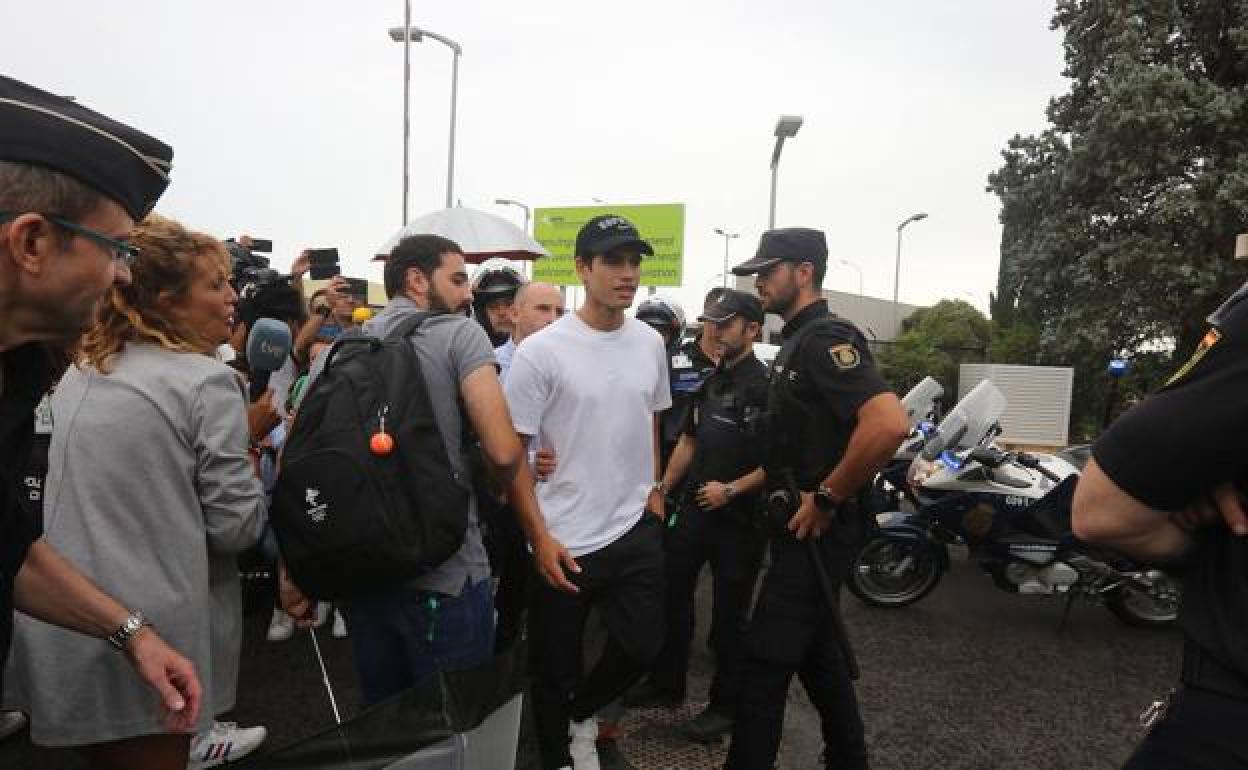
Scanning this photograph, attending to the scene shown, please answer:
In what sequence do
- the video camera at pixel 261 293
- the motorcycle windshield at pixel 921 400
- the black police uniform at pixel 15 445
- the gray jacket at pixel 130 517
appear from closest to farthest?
the black police uniform at pixel 15 445
the gray jacket at pixel 130 517
the video camera at pixel 261 293
the motorcycle windshield at pixel 921 400

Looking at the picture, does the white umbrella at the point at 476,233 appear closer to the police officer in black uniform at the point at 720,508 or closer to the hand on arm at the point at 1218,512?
the police officer in black uniform at the point at 720,508

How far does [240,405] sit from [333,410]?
21cm

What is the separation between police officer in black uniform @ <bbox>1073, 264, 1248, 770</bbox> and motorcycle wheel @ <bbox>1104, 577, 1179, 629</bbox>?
418cm

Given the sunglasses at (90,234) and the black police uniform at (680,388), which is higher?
the sunglasses at (90,234)

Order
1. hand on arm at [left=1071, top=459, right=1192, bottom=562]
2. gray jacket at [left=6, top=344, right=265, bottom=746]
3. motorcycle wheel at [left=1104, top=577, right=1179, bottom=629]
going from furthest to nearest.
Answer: motorcycle wheel at [left=1104, top=577, right=1179, bottom=629], gray jacket at [left=6, top=344, right=265, bottom=746], hand on arm at [left=1071, top=459, right=1192, bottom=562]

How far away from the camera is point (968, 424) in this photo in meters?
5.34

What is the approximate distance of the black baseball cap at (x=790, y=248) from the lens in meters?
2.88

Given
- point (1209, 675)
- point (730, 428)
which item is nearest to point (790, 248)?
point (730, 428)

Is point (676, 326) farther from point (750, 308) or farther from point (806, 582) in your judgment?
point (806, 582)

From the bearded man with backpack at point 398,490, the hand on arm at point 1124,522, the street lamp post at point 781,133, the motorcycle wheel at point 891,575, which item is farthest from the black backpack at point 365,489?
the street lamp post at point 781,133

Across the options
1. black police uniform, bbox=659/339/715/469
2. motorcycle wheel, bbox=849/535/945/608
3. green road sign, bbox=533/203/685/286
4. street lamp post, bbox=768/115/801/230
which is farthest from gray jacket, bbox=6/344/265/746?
green road sign, bbox=533/203/685/286

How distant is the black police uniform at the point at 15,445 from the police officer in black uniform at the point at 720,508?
2535 millimetres

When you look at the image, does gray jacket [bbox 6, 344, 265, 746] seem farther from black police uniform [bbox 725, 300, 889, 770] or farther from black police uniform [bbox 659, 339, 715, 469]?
black police uniform [bbox 659, 339, 715, 469]

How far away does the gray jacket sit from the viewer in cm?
168
